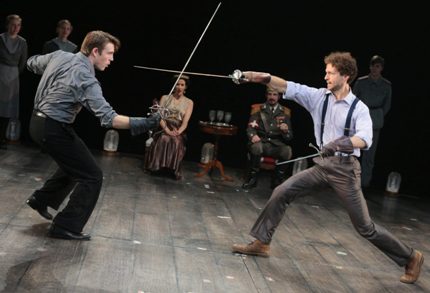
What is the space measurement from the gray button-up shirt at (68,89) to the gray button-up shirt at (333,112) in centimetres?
122

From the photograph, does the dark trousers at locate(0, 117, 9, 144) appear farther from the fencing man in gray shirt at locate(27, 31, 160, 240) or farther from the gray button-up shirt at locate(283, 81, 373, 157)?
the gray button-up shirt at locate(283, 81, 373, 157)

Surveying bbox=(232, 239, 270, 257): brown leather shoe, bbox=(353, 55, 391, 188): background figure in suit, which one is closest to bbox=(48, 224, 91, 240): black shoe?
bbox=(232, 239, 270, 257): brown leather shoe

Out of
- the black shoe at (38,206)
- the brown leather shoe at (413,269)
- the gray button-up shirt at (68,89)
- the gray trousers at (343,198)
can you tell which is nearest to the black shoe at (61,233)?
the black shoe at (38,206)

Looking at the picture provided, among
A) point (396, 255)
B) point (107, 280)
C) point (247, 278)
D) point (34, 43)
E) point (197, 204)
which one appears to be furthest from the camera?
point (34, 43)

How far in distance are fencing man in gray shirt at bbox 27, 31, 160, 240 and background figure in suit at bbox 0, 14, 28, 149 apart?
3.38 m

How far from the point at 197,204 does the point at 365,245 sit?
156 cm

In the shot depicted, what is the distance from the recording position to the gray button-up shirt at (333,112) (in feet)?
15.2

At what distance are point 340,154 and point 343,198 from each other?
11.0 inches

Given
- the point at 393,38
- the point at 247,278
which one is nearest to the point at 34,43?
the point at 393,38

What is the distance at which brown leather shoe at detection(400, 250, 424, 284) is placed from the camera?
480 centimetres

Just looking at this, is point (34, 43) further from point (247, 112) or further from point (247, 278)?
point (247, 278)

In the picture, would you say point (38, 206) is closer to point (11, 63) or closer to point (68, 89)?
point (68, 89)

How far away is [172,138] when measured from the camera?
8148 mm

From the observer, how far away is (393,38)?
9.22 m
